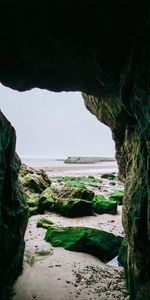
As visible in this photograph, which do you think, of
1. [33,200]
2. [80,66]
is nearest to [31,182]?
[33,200]

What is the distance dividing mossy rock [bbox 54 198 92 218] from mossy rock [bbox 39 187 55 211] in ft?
3.07

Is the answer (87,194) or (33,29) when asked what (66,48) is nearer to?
(33,29)

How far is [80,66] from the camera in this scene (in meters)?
4.38

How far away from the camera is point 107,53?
3.54 m

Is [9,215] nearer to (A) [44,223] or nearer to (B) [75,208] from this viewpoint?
(A) [44,223]

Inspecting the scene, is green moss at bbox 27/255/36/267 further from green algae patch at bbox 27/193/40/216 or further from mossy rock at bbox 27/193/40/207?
mossy rock at bbox 27/193/40/207

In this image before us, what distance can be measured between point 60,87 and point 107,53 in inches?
76.6

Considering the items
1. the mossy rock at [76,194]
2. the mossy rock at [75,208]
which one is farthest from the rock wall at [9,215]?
the mossy rock at [76,194]

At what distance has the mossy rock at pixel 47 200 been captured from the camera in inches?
443

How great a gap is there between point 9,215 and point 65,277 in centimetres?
184

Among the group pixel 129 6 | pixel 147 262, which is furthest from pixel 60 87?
pixel 147 262

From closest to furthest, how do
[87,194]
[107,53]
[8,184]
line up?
[107,53] → [8,184] → [87,194]

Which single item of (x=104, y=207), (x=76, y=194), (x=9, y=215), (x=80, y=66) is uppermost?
(x=80, y=66)

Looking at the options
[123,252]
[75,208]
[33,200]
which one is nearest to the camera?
[123,252]
